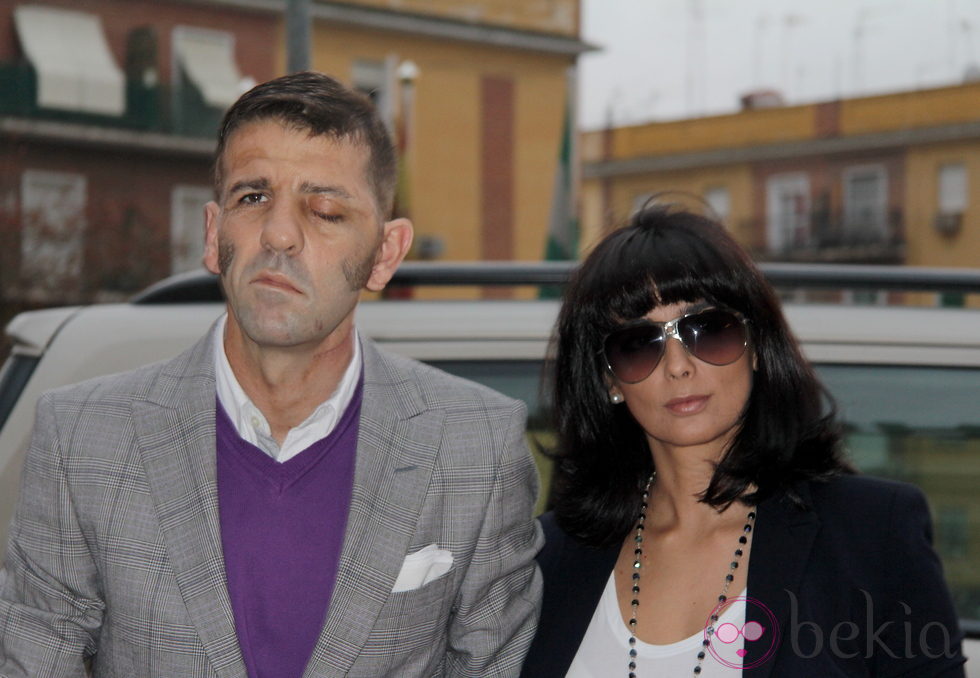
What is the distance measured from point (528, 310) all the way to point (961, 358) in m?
1.14

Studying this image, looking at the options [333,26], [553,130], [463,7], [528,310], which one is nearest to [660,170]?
[553,130]

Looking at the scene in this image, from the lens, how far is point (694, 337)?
258 centimetres

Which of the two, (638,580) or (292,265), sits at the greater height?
(292,265)

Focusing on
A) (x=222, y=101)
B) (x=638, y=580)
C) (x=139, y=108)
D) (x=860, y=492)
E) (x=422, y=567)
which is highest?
(x=222, y=101)

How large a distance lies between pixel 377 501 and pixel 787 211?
35202mm

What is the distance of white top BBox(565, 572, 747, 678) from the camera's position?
2445mm

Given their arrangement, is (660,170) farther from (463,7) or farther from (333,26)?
(333,26)

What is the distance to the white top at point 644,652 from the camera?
2.45m

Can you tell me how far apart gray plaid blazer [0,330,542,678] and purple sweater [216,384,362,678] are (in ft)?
0.12

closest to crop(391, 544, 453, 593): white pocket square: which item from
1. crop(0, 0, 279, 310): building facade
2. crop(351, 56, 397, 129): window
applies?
crop(0, 0, 279, 310): building facade

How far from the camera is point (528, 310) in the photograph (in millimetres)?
3434

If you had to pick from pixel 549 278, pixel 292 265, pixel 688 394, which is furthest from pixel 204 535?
pixel 549 278

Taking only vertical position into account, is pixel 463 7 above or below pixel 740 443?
above

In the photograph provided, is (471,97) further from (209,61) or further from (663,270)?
(663,270)
